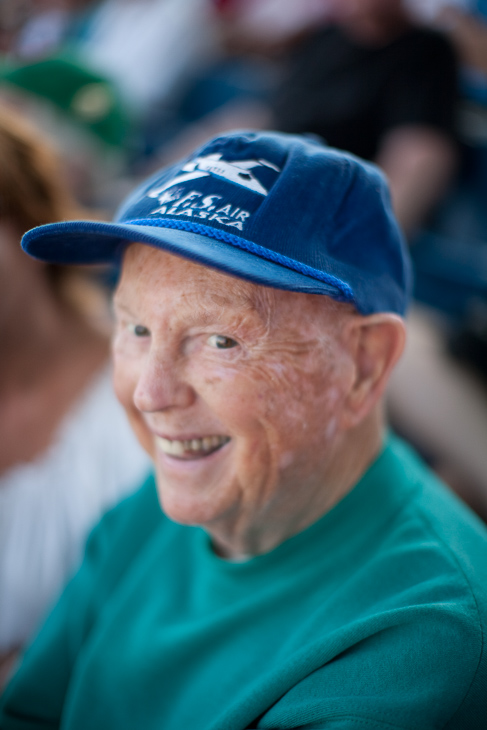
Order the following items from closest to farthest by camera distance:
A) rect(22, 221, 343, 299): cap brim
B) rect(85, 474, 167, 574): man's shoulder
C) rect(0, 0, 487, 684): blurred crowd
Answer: rect(22, 221, 343, 299): cap brim < rect(85, 474, 167, 574): man's shoulder < rect(0, 0, 487, 684): blurred crowd

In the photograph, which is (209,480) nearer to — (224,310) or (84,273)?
(224,310)

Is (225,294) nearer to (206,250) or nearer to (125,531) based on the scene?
(206,250)

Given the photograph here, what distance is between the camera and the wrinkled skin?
2.45 ft

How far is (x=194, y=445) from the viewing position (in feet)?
2.77

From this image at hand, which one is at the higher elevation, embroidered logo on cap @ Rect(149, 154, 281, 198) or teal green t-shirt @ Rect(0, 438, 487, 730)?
embroidered logo on cap @ Rect(149, 154, 281, 198)

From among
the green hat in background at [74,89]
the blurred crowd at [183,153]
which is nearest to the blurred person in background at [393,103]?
the blurred crowd at [183,153]

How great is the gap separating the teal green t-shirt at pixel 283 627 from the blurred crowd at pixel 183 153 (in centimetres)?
30

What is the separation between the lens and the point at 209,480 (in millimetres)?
844

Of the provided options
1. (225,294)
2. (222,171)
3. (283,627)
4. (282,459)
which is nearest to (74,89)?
(222,171)

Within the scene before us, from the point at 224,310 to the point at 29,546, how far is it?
3.23 feet

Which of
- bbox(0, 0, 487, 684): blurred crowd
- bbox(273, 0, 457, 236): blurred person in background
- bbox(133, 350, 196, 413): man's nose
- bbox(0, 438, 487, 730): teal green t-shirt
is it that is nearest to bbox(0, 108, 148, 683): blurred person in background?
bbox(0, 0, 487, 684): blurred crowd

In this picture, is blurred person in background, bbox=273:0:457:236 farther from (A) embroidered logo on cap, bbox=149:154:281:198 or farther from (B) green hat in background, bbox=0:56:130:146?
(A) embroidered logo on cap, bbox=149:154:281:198

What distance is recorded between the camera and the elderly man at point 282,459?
2.29 ft

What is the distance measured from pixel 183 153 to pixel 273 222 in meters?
3.14
